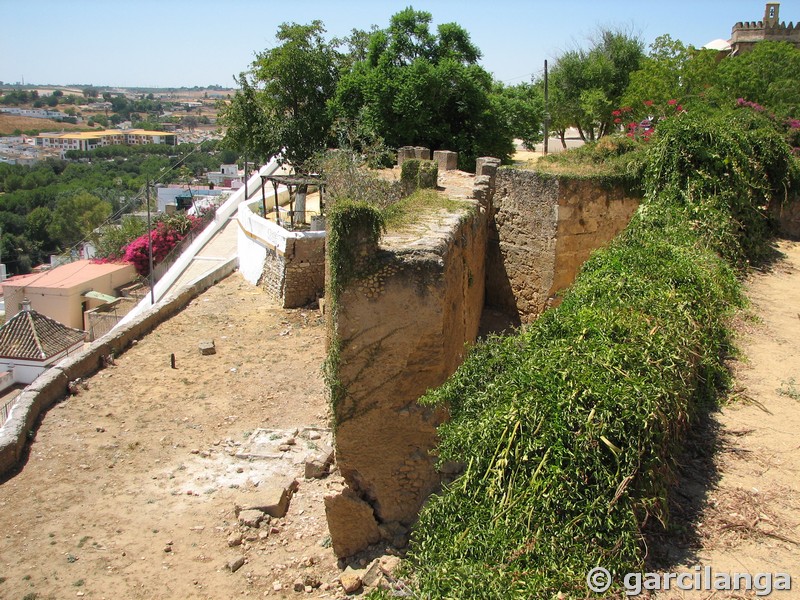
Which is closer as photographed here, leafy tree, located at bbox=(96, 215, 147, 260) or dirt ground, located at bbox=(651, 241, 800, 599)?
dirt ground, located at bbox=(651, 241, 800, 599)

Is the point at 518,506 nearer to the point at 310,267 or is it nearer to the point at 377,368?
the point at 377,368

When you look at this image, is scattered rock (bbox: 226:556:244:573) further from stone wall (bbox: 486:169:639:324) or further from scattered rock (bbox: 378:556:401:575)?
stone wall (bbox: 486:169:639:324)

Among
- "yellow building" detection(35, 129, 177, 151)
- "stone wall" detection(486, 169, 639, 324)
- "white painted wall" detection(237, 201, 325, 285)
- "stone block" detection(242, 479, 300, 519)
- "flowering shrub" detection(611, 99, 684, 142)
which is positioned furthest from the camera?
"yellow building" detection(35, 129, 177, 151)

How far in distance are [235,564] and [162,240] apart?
21.2 m

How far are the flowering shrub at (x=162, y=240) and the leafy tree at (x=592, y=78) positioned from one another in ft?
47.2

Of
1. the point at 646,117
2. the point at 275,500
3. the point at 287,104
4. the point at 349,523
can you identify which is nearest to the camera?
the point at 349,523

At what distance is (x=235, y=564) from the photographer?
7.48 m

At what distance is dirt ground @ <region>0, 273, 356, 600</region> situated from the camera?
24.5 ft

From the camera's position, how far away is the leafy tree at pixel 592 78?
24375 mm

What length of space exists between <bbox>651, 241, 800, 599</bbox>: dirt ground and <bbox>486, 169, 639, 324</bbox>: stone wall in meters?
3.73

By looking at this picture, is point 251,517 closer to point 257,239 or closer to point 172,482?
point 172,482

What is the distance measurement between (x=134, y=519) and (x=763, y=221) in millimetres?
9487

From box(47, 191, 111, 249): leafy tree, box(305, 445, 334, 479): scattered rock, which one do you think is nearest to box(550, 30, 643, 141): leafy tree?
box(305, 445, 334, 479): scattered rock

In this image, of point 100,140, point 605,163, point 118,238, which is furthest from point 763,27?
point 100,140
